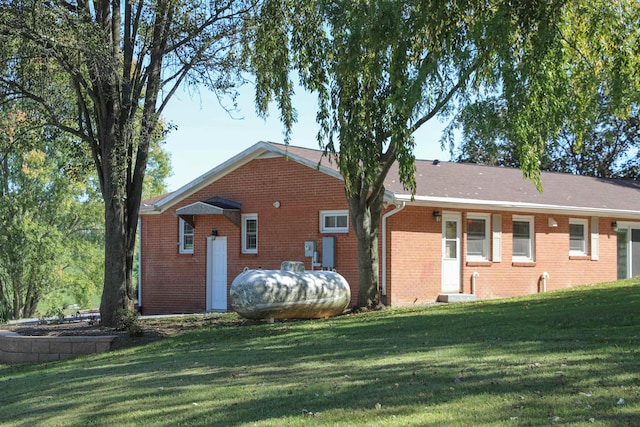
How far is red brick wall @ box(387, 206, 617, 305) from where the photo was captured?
70.5 feet

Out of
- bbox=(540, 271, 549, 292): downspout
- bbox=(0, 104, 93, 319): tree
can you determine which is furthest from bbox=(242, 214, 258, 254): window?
bbox=(0, 104, 93, 319): tree

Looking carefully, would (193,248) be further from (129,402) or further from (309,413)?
(309,413)

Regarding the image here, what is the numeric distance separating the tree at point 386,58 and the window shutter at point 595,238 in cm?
1146

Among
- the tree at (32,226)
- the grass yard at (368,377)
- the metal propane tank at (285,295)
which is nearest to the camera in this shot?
the grass yard at (368,377)

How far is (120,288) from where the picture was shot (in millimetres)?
18016

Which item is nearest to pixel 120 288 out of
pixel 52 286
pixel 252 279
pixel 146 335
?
pixel 146 335

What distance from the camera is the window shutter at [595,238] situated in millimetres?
26766

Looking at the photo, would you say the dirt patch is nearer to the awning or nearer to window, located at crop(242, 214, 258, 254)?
window, located at crop(242, 214, 258, 254)

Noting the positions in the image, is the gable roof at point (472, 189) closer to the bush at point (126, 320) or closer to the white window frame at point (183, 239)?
the white window frame at point (183, 239)

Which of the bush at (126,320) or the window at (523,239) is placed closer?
the bush at (126,320)

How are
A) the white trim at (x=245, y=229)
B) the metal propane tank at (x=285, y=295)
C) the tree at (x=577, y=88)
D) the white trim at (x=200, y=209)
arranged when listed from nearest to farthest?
the tree at (x=577, y=88), the metal propane tank at (x=285, y=295), the white trim at (x=200, y=209), the white trim at (x=245, y=229)

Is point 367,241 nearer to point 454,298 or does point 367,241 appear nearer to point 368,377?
point 454,298

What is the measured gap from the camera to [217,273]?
25281 mm

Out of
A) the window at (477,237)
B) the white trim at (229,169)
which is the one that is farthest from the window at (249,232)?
the window at (477,237)
